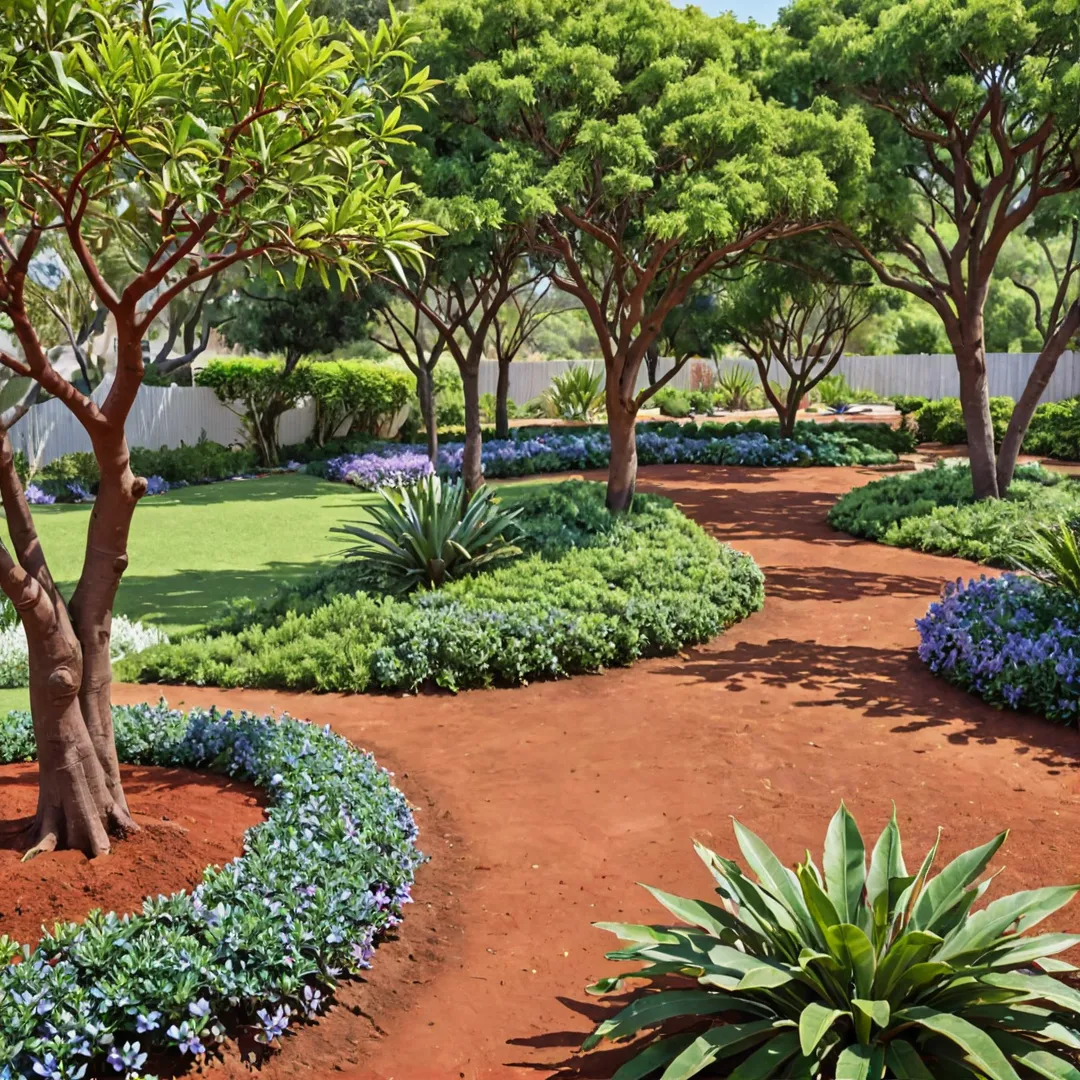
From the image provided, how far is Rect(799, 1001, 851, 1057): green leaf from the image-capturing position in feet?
10.6

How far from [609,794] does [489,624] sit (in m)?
2.60

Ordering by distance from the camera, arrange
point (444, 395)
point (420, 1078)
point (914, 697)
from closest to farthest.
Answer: point (420, 1078) < point (914, 697) < point (444, 395)

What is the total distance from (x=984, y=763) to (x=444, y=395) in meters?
26.8

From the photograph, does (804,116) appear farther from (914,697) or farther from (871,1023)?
(871,1023)

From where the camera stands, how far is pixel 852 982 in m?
3.65

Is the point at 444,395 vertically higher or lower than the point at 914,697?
higher

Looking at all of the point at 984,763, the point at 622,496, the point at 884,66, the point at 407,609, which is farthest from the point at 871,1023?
the point at 884,66

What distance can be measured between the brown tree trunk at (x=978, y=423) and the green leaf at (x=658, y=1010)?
12.4m

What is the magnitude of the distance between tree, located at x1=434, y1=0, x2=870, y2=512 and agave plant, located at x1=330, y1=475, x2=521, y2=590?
281 cm

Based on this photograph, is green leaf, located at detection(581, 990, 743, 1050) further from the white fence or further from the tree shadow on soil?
the white fence

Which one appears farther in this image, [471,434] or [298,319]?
[298,319]

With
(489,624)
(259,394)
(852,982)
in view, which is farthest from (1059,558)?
(259,394)

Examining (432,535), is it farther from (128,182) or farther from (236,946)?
(236,946)

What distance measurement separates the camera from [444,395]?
107ft
